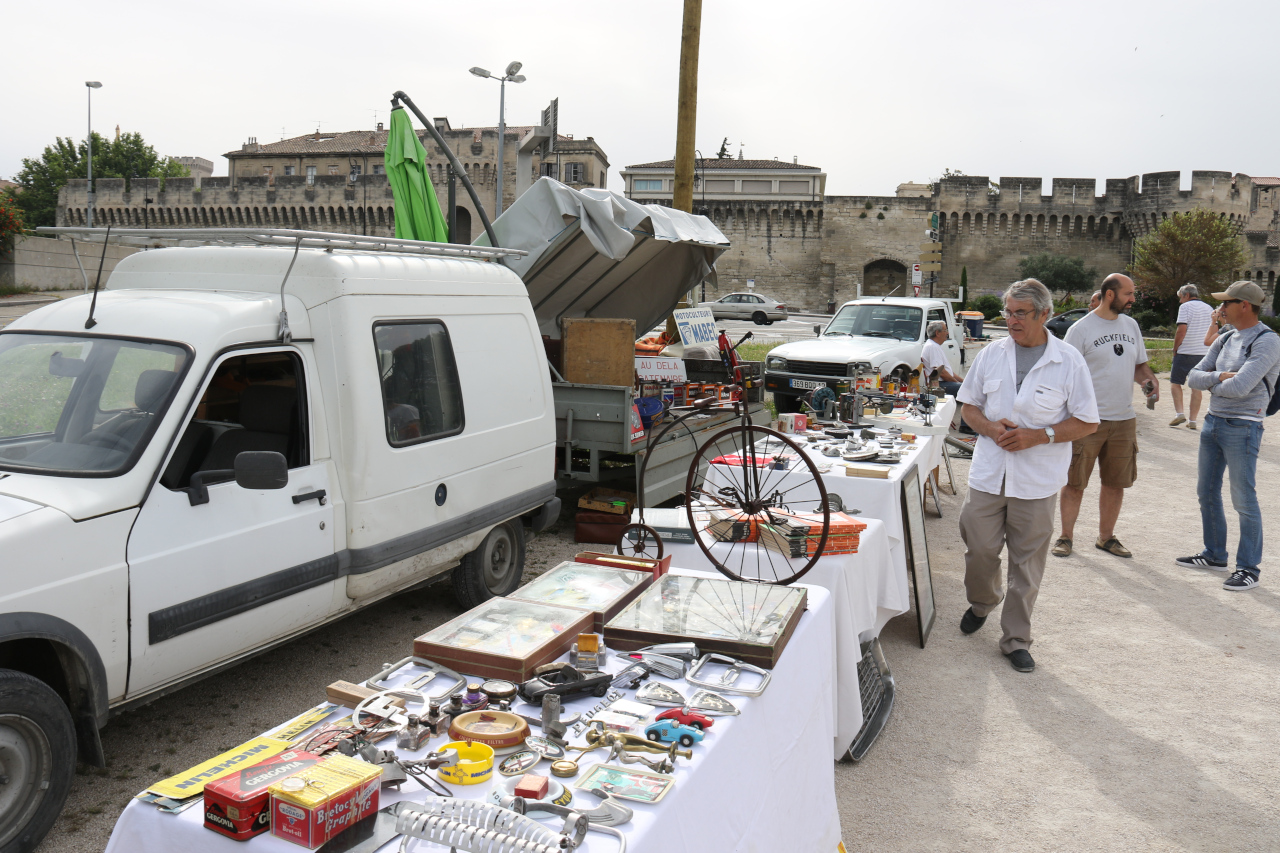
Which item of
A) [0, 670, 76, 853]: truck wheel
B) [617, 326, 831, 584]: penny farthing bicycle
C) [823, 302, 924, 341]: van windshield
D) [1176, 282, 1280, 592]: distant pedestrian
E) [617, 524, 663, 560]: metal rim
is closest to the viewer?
[0, 670, 76, 853]: truck wheel

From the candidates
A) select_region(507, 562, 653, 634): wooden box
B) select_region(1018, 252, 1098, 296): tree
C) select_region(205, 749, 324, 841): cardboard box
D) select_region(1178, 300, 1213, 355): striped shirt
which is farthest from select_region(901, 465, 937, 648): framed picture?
select_region(1018, 252, 1098, 296): tree

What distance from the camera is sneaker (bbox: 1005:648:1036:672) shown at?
15.4ft

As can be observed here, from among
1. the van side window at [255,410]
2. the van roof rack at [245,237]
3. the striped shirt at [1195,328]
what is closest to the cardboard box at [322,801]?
the van side window at [255,410]

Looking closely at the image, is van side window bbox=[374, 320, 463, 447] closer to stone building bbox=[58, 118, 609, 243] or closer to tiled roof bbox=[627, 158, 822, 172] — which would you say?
stone building bbox=[58, 118, 609, 243]

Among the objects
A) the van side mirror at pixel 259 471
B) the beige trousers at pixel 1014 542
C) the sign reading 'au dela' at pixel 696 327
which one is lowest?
the beige trousers at pixel 1014 542

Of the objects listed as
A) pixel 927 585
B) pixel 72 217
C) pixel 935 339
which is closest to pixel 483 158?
pixel 72 217

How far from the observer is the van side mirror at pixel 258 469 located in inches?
126

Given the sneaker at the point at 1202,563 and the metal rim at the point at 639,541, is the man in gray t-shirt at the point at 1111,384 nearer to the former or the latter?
the sneaker at the point at 1202,563

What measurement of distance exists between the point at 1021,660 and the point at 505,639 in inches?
135

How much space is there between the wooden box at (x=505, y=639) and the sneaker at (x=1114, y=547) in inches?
229

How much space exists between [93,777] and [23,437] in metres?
1.37

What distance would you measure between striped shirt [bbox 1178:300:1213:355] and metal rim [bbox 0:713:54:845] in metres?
13.2

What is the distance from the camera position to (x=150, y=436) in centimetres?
323

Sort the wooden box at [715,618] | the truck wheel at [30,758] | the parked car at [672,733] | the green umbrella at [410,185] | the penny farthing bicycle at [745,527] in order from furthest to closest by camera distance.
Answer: the green umbrella at [410,185], the penny farthing bicycle at [745,527], the truck wheel at [30,758], the wooden box at [715,618], the parked car at [672,733]
